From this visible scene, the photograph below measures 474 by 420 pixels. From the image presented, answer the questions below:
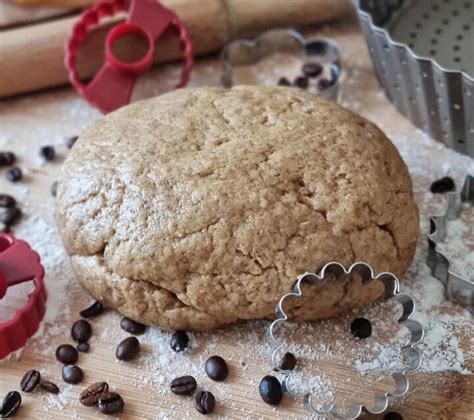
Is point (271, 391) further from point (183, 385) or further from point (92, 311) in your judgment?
point (92, 311)

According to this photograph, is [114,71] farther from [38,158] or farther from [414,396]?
[414,396]

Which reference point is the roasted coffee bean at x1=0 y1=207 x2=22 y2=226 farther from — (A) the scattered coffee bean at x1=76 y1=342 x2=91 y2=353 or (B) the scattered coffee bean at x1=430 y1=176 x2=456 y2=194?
(B) the scattered coffee bean at x1=430 y1=176 x2=456 y2=194

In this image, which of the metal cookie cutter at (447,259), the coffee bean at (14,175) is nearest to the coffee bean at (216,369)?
the metal cookie cutter at (447,259)

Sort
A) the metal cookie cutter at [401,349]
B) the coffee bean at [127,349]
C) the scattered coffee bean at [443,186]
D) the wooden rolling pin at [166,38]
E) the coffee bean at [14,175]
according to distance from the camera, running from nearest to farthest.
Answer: the metal cookie cutter at [401,349] < the coffee bean at [127,349] < the scattered coffee bean at [443,186] < the coffee bean at [14,175] < the wooden rolling pin at [166,38]

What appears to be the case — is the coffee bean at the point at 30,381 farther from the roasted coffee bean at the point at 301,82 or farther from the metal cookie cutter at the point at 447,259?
the roasted coffee bean at the point at 301,82

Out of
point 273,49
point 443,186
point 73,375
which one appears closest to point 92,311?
point 73,375

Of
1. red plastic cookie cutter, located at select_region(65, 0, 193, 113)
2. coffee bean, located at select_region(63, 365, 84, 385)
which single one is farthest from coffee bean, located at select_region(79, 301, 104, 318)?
red plastic cookie cutter, located at select_region(65, 0, 193, 113)
